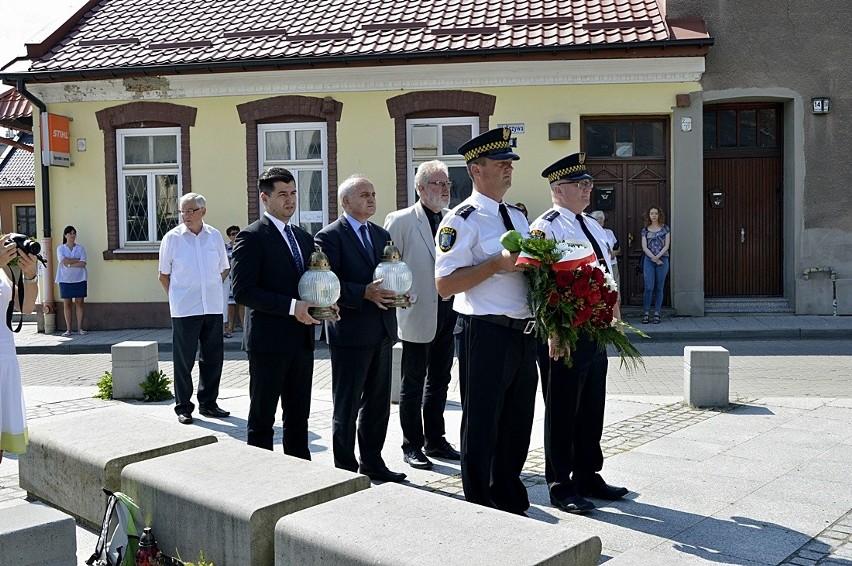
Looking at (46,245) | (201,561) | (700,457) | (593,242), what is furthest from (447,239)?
(46,245)

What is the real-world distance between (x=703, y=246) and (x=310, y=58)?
748cm

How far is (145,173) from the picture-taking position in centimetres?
1784

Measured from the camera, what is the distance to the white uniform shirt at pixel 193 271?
29.3ft

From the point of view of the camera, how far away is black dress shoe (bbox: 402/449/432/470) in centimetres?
675

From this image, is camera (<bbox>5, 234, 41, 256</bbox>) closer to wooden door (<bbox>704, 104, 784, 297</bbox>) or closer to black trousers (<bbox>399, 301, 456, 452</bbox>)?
black trousers (<bbox>399, 301, 456, 452</bbox>)

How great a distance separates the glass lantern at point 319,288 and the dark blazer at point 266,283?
0.64ft

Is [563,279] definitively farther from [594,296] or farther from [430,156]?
[430,156]

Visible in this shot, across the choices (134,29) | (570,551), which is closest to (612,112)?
(134,29)

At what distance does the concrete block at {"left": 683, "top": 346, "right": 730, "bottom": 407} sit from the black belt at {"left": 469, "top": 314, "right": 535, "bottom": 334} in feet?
13.0

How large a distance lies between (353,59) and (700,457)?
37.0 ft

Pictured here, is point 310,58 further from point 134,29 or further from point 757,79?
point 757,79

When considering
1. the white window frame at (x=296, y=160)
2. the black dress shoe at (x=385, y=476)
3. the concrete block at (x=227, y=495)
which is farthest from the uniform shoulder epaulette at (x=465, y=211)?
the white window frame at (x=296, y=160)

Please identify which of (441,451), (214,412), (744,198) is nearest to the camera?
(441,451)

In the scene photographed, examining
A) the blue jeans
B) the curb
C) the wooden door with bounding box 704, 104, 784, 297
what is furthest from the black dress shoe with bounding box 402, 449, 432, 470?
the wooden door with bounding box 704, 104, 784, 297
